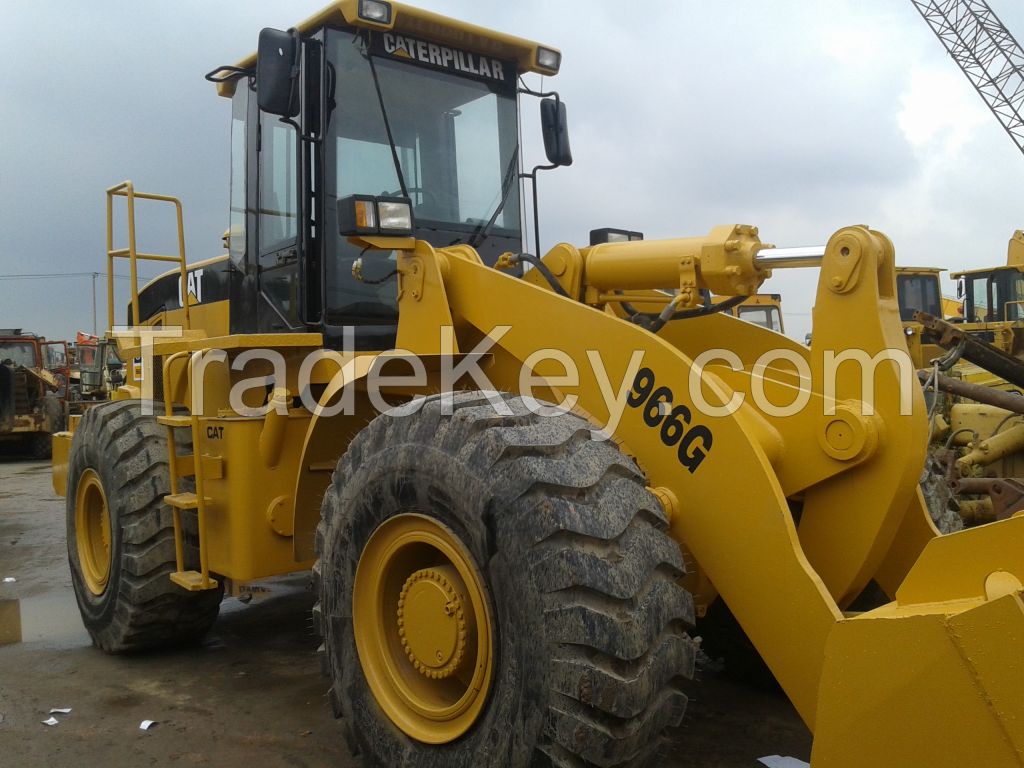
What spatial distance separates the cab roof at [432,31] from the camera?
13.5ft

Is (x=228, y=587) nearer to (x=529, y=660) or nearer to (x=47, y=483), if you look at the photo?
(x=529, y=660)

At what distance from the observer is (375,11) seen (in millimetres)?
4074

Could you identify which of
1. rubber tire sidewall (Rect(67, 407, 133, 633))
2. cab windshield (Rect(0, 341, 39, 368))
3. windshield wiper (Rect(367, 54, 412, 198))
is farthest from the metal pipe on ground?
cab windshield (Rect(0, 341, 39, 368))

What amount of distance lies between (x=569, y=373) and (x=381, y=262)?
4.59 ft

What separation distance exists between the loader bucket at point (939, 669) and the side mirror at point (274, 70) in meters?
2.99

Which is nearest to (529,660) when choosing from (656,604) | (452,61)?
(656,604)

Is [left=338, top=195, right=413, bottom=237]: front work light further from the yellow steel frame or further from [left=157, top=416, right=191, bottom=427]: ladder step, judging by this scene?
[left=157, top=416, right=191, bottom=427]: ladder step

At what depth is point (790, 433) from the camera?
2879 millimetres

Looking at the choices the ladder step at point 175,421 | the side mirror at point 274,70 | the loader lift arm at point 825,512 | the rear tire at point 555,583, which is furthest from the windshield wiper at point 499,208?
the rear tire at point 555,583

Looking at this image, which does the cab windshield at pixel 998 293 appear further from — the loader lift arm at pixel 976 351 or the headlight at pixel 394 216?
the headlight at pixel 394 216

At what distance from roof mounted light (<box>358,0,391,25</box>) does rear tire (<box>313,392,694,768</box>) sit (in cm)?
203

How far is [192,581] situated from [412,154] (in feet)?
7.44

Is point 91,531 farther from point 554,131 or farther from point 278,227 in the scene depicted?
point 554,131

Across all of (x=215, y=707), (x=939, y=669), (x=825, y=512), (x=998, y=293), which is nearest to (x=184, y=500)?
(x=215, y=707)
